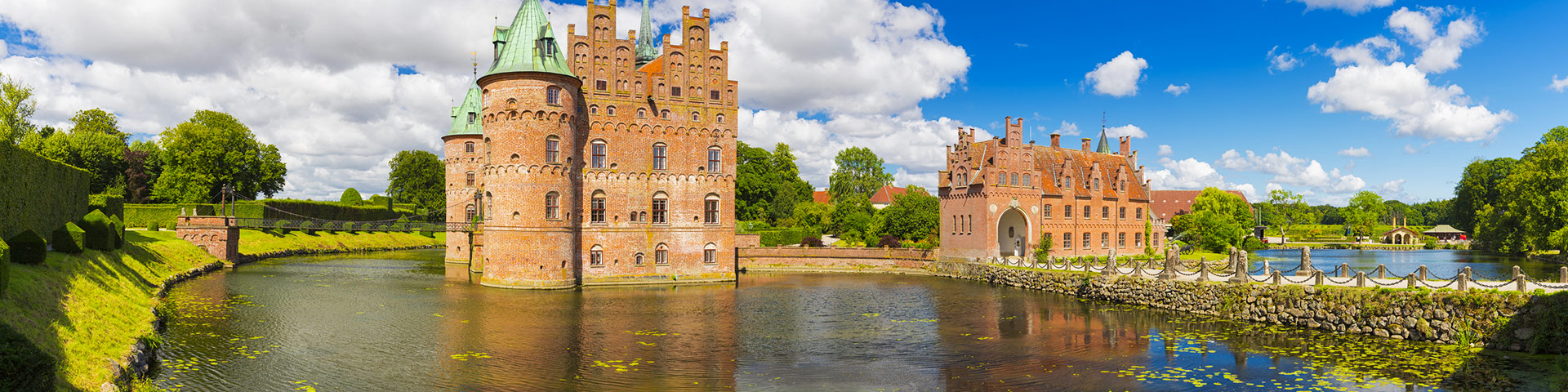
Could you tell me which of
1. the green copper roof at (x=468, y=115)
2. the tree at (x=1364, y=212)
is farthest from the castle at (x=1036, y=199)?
the tree at (x=1364, y=212)

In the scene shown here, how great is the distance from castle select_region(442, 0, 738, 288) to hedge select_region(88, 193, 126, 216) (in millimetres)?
19564

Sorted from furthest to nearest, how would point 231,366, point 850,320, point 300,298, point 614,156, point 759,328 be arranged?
point 614,156, point 300,298, point 850,320, point 759,328, point 231,366

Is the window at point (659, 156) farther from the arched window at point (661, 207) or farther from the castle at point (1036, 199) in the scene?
the castle at point (1036, 199)

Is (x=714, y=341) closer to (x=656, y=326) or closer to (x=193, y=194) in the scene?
(x=656, y=326)

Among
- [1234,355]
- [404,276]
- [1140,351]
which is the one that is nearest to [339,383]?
[1140,351]

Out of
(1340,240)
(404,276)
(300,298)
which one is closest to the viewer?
(300,298)

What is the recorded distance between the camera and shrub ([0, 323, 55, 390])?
9516mm

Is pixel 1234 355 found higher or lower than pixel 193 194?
lower

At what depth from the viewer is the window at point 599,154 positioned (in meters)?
34.8

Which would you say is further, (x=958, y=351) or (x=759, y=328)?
(x=759, y=328)

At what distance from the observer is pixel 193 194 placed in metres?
58.7

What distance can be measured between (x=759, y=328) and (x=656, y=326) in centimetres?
298

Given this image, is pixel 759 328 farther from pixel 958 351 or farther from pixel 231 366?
pixel 231 366

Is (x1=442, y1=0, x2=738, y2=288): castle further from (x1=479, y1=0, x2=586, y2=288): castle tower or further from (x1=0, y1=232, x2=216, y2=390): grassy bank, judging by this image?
(x1=0, y1=232, x2=216, y2=390): grassy bank
